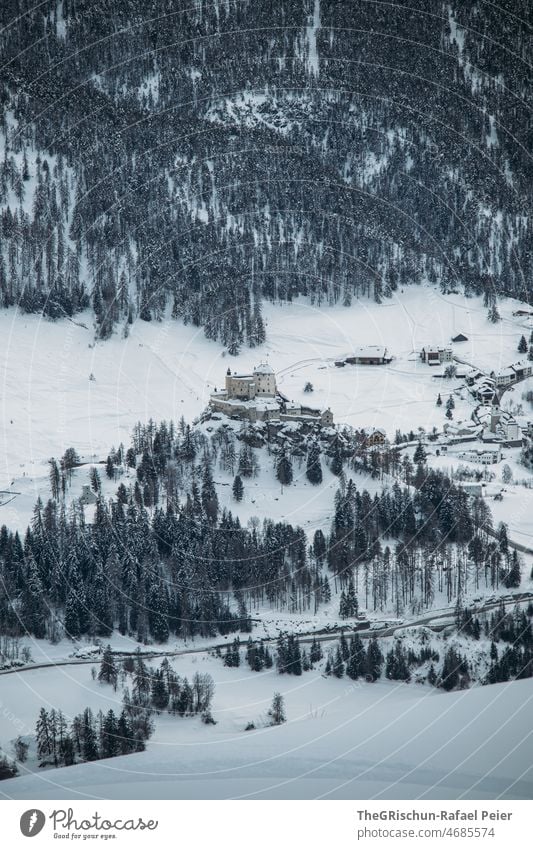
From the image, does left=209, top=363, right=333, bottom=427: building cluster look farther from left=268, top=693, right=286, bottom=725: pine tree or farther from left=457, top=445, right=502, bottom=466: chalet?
left=268, top=693, right=286, bottom=725: pine tree

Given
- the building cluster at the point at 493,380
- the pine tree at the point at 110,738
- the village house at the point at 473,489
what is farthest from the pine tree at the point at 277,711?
the building cluster at the point at 493,380

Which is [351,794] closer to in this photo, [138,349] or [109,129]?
[138,349]

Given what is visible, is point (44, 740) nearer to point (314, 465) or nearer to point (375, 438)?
point (314, 465)

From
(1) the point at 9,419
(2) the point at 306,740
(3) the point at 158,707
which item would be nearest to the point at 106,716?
(3) the point at 158,707

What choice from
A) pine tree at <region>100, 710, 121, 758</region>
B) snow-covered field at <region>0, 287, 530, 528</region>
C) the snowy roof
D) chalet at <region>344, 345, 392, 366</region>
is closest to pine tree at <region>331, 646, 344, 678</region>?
pine tree at <region>100, 710, 121, 758</region>

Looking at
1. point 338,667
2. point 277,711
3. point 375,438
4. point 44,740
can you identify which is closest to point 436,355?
point 375,438

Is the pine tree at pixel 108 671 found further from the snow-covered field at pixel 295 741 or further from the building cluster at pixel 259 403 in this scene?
the building cluster at pixel 259 403
